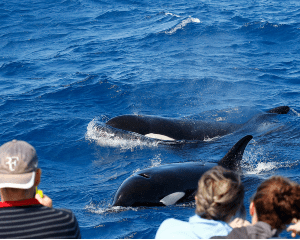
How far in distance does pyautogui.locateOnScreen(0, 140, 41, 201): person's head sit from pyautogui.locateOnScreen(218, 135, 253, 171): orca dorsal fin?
18.7ft

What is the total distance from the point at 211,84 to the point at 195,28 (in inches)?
364

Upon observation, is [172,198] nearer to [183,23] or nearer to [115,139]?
[115,139]

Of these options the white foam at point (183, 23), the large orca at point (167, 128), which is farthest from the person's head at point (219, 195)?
the white foam at point (183, 23)

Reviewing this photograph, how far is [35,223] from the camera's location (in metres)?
3.52

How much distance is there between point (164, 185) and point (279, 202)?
186 inches

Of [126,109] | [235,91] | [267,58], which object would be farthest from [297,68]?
[126,109]

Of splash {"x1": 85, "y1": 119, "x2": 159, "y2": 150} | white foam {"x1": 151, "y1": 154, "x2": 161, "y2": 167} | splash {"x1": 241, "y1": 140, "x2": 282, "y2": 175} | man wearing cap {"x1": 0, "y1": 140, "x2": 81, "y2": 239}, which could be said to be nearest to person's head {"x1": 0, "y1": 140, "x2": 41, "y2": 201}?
man wearing cap {"x1": 0, "y1": 140, "x2": 81, "y2": 239}

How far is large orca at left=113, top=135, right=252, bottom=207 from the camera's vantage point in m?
7.84

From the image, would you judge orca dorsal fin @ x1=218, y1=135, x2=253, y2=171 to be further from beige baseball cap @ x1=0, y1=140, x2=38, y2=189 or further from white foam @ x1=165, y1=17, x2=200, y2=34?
white foam @ x1=165, y1=17, x2=200, y2=34

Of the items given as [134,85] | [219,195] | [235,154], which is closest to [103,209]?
[235,154]

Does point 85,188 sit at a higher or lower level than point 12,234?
lower

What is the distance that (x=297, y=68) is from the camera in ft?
63.8

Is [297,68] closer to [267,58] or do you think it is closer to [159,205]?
[267,58]

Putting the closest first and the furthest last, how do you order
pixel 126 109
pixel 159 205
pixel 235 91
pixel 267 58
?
pixel 159 205, pixel 126 109, pixel 235 91, pixel 267 58
